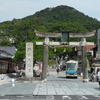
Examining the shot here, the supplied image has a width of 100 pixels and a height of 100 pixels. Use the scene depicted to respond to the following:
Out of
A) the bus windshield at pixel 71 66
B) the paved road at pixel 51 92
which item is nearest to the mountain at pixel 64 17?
the bus windshield at pixel 71 66

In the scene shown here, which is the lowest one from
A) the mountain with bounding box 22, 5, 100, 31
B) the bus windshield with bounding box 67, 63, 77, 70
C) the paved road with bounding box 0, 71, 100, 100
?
the paved road with bounding box 0, 71, 100, 100

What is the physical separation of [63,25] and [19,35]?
1653 centimetres

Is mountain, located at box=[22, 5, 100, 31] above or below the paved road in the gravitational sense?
above

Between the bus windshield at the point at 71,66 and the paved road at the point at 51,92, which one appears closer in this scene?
the paved road at the point at 51,92

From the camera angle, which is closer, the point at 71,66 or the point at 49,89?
the point at 49,89

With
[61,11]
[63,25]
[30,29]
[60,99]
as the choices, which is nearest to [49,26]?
[63,25]

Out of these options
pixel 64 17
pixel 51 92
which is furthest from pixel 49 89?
pixel 64 17

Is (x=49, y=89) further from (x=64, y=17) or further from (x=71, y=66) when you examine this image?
(x=64, y=17)

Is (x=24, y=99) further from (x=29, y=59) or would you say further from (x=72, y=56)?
(x=72, y=56)

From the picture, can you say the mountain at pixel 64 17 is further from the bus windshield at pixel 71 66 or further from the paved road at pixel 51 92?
the paved road at pixel 51 92

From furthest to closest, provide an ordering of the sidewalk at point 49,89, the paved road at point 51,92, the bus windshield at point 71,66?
the bus windshield at point 71,66 → the sidewalk at point 49,89 → the paved road at point 51,92

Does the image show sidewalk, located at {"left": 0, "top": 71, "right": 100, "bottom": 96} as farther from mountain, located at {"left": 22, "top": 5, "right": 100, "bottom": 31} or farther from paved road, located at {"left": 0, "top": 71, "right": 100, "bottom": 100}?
mountain, located at {"left": 22, "top": 5, "right": 100, "bottom": 31}

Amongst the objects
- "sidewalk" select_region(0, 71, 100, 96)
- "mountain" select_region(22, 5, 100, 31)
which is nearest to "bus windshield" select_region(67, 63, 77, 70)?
"sidewalk" select_region(0, 71, 100, 96)

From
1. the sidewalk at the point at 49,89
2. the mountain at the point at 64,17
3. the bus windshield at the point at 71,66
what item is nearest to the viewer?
the sidewalk at the point at 49,89
